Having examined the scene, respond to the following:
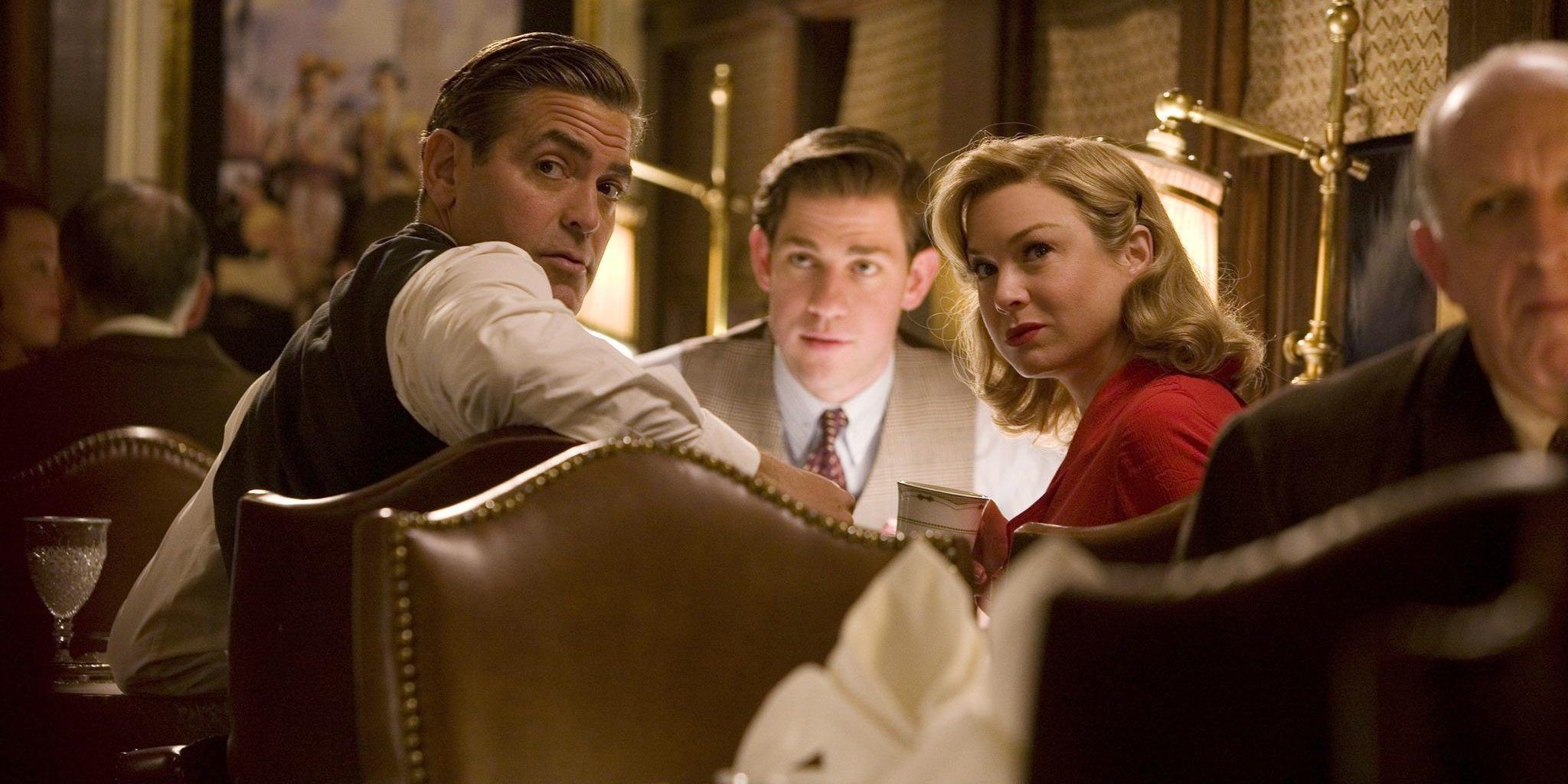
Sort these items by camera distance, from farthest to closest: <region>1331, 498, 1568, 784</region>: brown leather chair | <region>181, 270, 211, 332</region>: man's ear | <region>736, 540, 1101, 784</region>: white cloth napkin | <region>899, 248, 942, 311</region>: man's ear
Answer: <region>181, 270, 211, 332</region>: man's ear → <region>899, 248, 942, 311</region>: man's ear → <region>736, 540, 1101, 784</region>: white cloth napkin → <region>1331, 498, 1568, 784</region>: brown leather chair

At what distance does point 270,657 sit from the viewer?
171 centimetres

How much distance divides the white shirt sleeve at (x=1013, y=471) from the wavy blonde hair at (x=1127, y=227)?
764mm

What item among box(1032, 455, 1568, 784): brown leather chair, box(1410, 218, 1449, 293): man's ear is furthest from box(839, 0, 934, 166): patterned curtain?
box(1032, 455, 1568, 784): brown leather chair

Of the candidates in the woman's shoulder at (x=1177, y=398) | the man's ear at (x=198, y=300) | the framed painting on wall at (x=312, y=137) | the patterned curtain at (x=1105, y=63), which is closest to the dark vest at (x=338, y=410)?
the woman's shoulder at (x=1177, y=398)

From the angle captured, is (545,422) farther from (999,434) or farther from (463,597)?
(999,434)

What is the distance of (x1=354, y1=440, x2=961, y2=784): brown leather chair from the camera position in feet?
4.37

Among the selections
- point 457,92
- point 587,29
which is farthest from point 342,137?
point 457,92

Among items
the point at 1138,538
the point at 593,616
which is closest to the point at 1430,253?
the point at 1138,538

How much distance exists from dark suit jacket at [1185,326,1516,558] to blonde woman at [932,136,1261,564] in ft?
3.11

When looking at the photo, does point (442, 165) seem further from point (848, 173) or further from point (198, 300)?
point (198, 300)

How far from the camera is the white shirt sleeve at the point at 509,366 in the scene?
5.82 feet

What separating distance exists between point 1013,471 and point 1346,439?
85.3 inches

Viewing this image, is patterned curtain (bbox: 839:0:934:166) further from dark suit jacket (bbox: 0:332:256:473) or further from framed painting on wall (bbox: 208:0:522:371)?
dark suit jacket (bbox: 0:332:256:473)

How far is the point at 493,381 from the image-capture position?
177 centimetres
